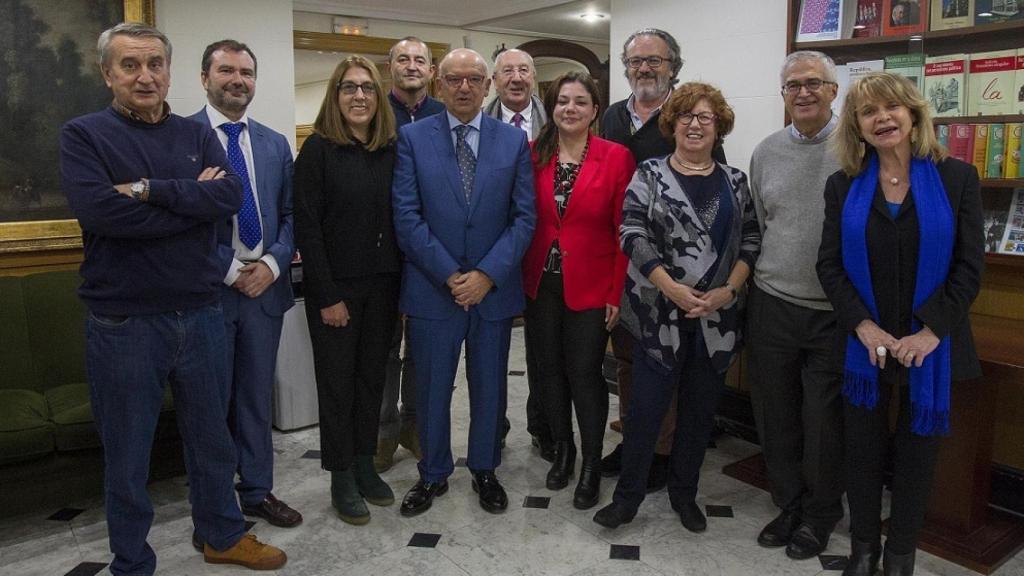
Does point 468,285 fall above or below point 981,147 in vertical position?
below

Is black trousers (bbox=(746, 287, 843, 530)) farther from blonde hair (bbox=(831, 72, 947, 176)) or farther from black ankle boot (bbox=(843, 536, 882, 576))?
blonde hair (bbox=(831, 72, 947, 176))

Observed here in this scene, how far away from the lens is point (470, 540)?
9.48ft

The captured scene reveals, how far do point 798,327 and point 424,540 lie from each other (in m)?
1.48

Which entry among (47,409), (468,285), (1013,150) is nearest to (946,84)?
(1013,150)

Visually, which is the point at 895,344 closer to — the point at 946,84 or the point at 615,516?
the point at 615,516

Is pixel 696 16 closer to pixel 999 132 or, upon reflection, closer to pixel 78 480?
pixel 999 132

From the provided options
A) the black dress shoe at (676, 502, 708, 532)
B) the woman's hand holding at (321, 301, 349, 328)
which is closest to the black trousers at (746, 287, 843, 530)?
the black dress shoe at (676, 502, 708, 532)

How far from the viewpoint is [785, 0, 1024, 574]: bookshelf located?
109 inches

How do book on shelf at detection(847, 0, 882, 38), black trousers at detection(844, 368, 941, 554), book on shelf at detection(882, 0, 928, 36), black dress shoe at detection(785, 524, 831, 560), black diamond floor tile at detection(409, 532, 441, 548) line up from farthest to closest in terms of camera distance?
book on shelf at detection(847, 0, 882, 38)
book on shelf at detection(882, 0, 928, 36)
black diamond floor tile at detection(409, 532, 441, 548)
black dress shoe at detection(785, 524, 831, 560)
black trousers at detection(844, 368, 941, 554)

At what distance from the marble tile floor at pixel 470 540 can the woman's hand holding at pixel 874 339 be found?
2.61 feet

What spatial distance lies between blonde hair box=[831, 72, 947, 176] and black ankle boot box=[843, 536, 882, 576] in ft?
3.76

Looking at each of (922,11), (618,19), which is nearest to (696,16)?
(618,19)

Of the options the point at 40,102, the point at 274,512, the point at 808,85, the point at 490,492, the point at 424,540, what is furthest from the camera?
the point at 40,102

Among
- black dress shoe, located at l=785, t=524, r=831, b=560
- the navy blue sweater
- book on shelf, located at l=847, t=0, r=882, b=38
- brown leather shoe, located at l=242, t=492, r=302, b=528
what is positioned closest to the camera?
the navy blue sweater
